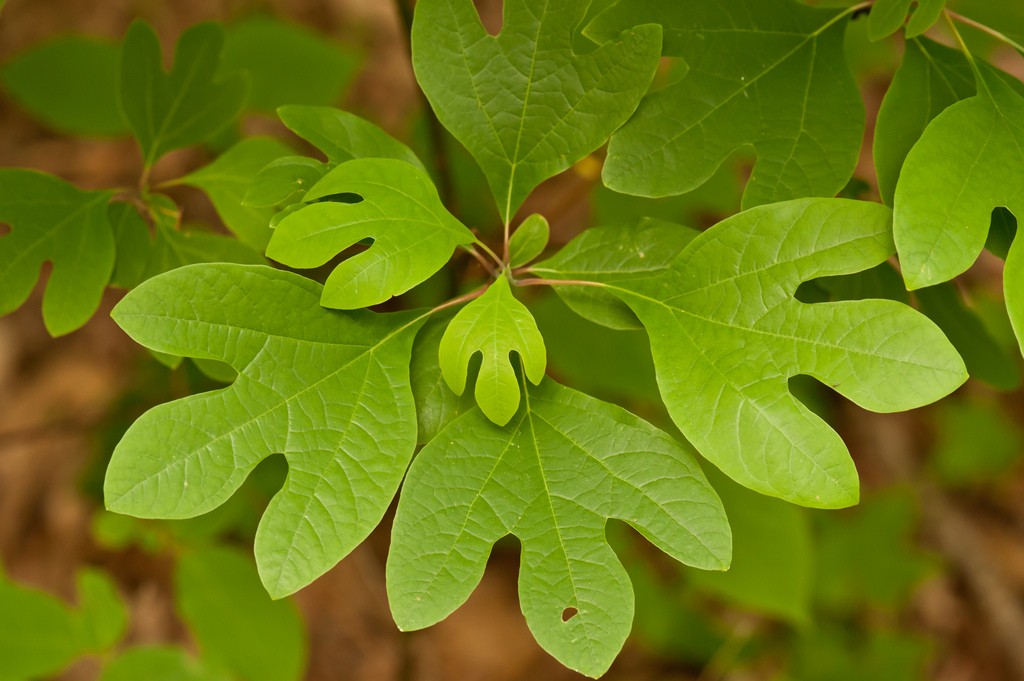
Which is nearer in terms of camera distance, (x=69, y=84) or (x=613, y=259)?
(x=613, y=259)

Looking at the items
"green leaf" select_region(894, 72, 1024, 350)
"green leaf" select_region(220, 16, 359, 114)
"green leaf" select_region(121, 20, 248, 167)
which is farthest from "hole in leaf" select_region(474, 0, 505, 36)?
"green leaf" select_region(894, 72, 1024, 350)

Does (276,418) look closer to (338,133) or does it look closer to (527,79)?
(338,133)

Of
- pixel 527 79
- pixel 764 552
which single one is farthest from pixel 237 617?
pixel 527 79

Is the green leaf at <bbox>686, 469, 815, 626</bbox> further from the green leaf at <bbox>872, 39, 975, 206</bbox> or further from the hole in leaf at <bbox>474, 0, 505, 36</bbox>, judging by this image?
the hole in leaf at <bbox>474, 0, 505, 36</bbox>

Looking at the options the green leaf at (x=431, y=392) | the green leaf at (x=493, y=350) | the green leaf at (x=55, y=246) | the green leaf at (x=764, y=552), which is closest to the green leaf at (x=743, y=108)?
the green leaf at (x=493, y=350)

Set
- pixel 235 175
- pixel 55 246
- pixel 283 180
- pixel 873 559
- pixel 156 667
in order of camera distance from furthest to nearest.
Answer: pixel 873 559, pixel 156 667, pixel 235 175, pixel 55 246, pixel 283 180

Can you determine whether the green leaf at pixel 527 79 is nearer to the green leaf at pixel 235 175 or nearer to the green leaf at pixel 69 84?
the green leaf at pixel 235 175

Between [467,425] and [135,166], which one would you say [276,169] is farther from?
[135,166]
